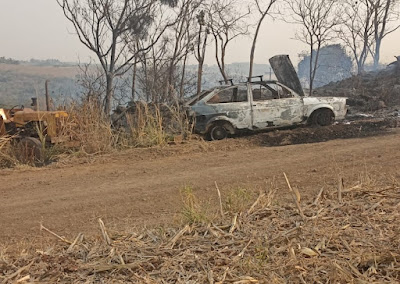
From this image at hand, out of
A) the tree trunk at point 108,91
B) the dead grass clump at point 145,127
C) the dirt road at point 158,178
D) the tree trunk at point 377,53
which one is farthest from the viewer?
the tree trunk at point 377,53

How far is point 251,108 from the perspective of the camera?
12.0 meters

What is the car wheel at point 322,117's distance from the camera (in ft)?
41.8

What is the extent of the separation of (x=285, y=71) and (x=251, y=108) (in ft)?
15.9

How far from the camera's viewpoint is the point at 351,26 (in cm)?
2822

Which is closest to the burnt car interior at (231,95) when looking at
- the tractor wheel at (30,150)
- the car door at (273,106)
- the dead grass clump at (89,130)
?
the car door at (273,106)

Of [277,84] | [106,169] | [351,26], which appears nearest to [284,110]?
[277,84]

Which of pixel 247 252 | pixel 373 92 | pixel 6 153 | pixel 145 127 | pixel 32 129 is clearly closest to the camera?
pixel 247 252

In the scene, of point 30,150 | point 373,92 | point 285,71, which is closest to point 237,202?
point 30,150

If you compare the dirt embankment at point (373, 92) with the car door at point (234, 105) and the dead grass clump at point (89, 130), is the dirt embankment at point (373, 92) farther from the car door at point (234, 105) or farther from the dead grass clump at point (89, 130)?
the dead grass clump at point (89, 130)

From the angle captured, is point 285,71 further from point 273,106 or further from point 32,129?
point 32,129

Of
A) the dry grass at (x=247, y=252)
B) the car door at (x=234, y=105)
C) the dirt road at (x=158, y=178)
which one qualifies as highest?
the car door at (x=234, y=105)

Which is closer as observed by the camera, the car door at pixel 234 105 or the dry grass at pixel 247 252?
the dry grass at pixel 247 252

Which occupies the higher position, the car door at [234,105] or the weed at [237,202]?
the car door at [234,105]

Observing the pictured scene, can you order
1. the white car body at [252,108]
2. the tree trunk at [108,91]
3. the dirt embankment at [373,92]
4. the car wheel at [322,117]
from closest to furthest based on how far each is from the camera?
1. the white car body at [252,108]
2. the car wheel at [322,117]
3. the tree trunk at [108,91]
4. the dirt embankment at [373,92]
